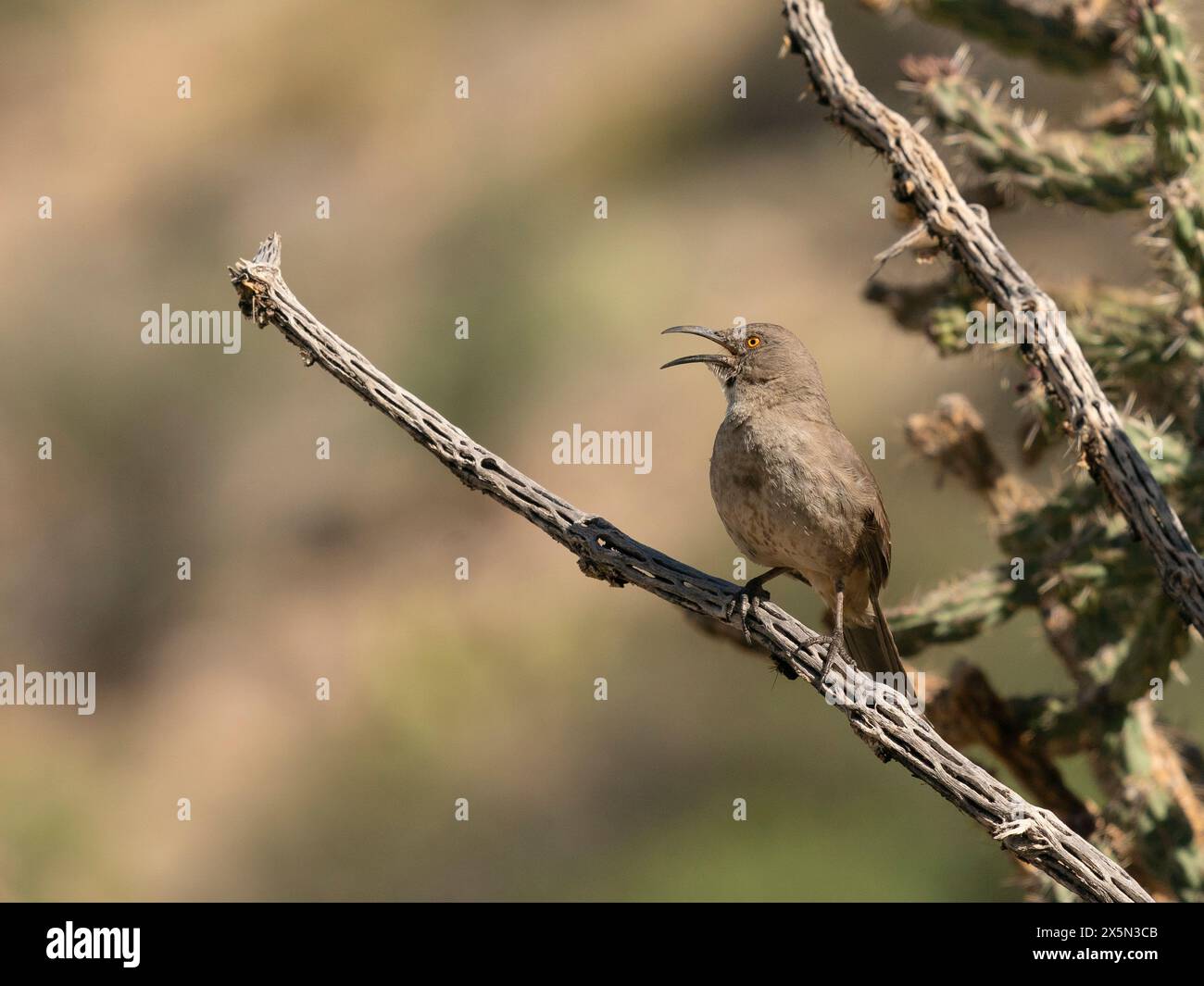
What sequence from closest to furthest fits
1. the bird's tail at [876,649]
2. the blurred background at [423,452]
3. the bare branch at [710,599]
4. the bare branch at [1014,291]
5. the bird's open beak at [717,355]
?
the bare branch at [710,599], the bare branch at [1014,291], the bird's tail at [876,649], the bird's open beak at [717,355], the blurred background at [423,452]

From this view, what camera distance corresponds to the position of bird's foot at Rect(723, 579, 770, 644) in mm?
3787

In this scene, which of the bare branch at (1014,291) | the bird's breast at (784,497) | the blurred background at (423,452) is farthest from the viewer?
the blurred background at (423,452)

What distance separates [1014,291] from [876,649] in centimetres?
125

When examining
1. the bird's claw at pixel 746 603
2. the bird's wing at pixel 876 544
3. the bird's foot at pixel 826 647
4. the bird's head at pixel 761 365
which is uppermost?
the bird's head at pixel 761 365

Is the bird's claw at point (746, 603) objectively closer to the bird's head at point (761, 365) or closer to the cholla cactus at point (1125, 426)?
the bird's head at point (761, 365)

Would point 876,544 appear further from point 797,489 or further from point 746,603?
point 746,603

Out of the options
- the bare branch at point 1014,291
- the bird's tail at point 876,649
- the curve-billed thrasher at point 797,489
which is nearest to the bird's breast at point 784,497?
the curve-billed thrasher at point 797,489

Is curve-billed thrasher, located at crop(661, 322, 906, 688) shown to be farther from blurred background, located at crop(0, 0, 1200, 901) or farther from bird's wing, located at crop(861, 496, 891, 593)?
blurred background, located at crop(0, 0, 1200, 901)

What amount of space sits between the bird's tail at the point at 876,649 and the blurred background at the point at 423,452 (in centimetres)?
333

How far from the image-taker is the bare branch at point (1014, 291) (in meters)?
4.02

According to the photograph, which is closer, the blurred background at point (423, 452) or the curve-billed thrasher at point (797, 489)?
the curve-billed thrasher at point (797, 489)

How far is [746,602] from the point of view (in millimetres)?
3824

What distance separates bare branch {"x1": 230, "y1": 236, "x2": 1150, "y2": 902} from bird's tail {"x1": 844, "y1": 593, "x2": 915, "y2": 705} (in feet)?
2.47

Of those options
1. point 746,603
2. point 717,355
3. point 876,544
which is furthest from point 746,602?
point 717,355
